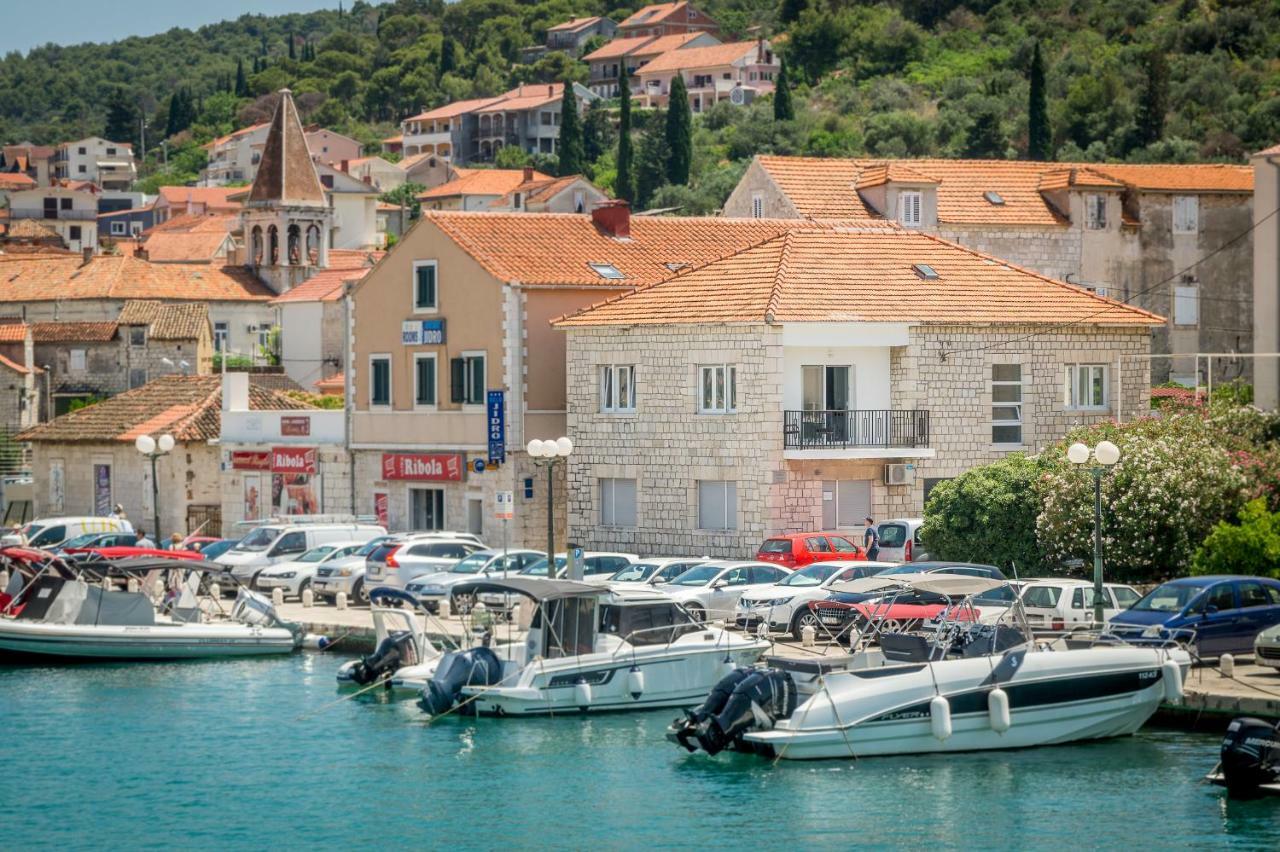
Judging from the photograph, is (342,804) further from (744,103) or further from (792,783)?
(744,103)

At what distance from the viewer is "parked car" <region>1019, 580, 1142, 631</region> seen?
108 feet

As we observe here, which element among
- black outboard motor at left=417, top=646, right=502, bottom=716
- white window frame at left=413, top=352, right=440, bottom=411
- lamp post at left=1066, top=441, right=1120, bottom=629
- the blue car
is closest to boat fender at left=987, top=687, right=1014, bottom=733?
the blue car

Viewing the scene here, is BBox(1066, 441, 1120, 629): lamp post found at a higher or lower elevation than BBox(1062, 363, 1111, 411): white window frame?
lower

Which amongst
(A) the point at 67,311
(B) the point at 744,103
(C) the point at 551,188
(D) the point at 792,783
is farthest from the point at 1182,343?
(B) the point at 744,103

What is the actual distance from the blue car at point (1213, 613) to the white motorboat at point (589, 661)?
604cm

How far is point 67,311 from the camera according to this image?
328ft

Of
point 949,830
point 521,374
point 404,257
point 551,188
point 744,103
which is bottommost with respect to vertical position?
point 949,830

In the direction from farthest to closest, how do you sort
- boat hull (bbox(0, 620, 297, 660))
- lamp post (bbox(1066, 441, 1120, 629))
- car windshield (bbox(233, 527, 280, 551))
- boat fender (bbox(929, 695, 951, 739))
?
car windshield (bbox(233, 527, 280, 551)) → boat hull (bbox(0, 620, 297, 660)) → lamp post (bbox(1066, 441, 1120, 629)) → boat fender (bbox(929, 695, 951, 739))

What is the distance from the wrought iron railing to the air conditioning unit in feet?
1.49

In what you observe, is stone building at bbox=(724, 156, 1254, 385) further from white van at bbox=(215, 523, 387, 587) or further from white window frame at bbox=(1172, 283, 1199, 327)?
white van at bbox=(215, 523, 387, 587)

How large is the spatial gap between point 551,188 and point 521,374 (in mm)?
86614

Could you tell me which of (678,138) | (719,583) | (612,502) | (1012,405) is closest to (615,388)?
(612,502)

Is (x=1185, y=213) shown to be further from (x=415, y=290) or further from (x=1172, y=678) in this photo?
(x=1172, y=678)

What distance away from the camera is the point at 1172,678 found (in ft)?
95.1
